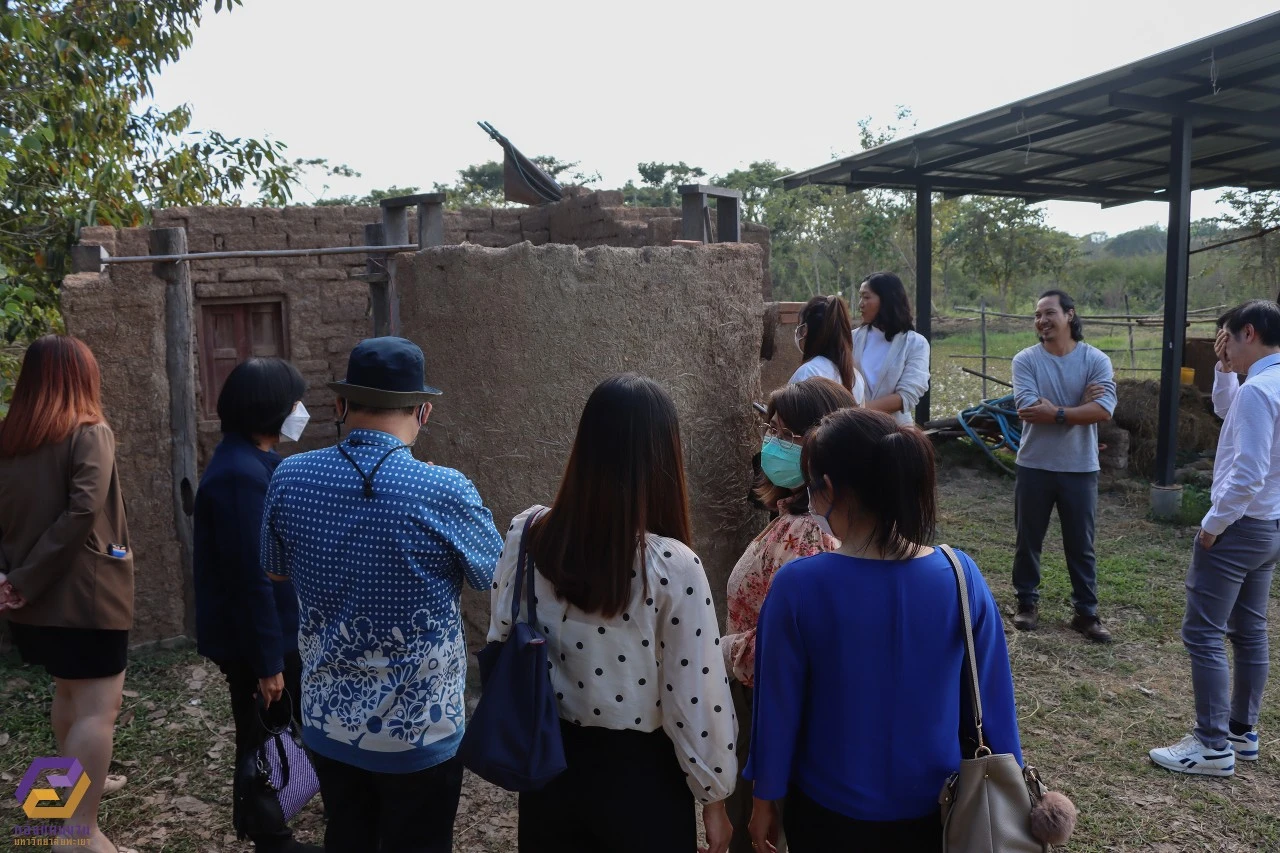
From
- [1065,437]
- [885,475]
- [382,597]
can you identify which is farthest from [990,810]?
[1065,437]

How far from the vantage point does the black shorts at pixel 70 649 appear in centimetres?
316

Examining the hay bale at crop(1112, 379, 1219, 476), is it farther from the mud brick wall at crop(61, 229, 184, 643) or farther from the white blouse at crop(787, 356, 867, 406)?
→ the mud brick wall at crop(61, 229, 184, 643)

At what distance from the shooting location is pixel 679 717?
2.01m

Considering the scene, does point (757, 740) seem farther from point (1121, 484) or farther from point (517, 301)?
point (1121, 484)

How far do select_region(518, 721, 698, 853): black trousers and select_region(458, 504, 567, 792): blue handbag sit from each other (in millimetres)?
101

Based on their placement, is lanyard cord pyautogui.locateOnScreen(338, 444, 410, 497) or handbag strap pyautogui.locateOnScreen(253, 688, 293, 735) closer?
lanyard cord pyautogui.locateOnScreen(338, 444, 410, 497)

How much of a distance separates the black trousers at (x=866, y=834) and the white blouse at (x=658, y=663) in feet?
0.62

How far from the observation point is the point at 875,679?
189 cm

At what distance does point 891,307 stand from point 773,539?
2.62m

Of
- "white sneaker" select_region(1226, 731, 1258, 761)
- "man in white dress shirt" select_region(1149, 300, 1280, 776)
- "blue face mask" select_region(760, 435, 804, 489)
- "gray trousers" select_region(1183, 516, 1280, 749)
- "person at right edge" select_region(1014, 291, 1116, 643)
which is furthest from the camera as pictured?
"person at right edge" select_region(1014, 291, 1116, 643)

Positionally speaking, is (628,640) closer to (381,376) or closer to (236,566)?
(381,376)

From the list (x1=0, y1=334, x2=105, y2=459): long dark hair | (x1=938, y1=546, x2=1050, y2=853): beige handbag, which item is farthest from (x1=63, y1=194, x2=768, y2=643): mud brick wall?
(x1=938, y1=546, x2=1050, y2=853): beige handbag

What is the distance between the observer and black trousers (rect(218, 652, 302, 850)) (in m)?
3.00

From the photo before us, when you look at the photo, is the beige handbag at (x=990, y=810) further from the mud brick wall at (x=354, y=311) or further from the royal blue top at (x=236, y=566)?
the mud brick wall at (x=354, y=311)
